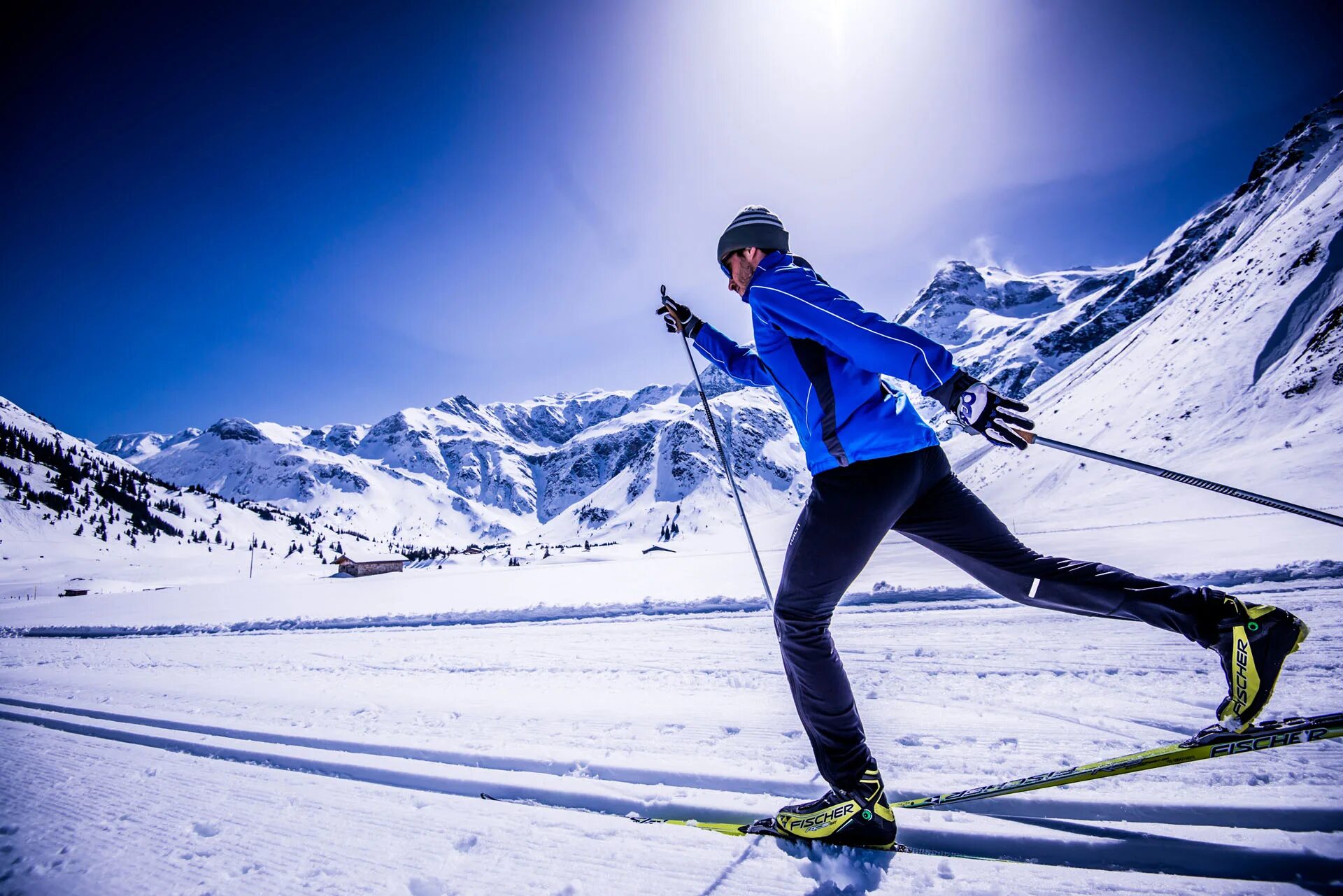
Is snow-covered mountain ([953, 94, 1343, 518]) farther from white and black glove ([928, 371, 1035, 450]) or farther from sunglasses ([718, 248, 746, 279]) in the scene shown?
sunglasses ([718, 248, 746, 279])

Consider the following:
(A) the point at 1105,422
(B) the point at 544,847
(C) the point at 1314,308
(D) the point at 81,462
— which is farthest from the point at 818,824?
(D) the point at 81,462

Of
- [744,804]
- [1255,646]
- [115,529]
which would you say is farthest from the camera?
[115,529]

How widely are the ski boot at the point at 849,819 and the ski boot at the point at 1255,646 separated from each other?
1.15m

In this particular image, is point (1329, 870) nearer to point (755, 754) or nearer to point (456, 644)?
point (755, 754)

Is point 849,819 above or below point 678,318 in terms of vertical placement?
below

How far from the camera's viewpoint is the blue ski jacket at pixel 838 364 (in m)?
1.89

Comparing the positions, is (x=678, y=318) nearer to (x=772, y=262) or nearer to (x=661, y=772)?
(x=772, y=262)

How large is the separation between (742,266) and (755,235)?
14 centimetres

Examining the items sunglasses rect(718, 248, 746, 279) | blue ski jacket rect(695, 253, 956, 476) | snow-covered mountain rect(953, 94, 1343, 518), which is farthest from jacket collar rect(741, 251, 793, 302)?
snow-covered mountain rect(953, 94, 1343, 518)

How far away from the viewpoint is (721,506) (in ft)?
639

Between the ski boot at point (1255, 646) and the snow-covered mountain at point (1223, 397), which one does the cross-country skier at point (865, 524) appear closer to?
the ski boot at point (1255, 646)

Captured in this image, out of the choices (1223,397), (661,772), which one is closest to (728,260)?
(661,772)

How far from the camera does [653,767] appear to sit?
254cm

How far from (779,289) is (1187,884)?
7.45 feet
